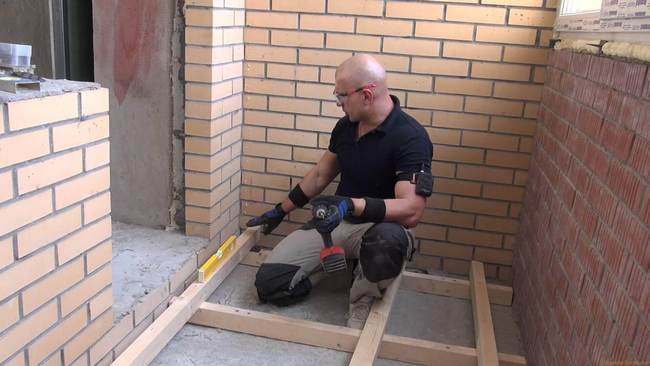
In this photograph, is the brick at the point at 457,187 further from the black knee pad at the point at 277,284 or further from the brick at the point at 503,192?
the black knee pad at the point at 277,284

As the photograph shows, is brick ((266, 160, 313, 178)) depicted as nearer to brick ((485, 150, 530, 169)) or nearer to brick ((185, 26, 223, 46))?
brick ((185, 26, 223, 46))

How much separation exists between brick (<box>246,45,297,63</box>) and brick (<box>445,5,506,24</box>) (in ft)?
2.82

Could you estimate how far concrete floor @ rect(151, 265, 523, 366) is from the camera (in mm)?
2418

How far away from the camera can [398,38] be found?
299cm

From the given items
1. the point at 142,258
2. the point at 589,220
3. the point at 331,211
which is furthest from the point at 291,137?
the point at 589,220

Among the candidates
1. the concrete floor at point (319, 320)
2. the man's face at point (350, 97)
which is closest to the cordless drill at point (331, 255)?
the concrete floor at point (319, 320)

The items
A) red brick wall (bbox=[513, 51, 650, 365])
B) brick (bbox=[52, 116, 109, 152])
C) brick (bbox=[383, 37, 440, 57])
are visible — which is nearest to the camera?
red brick wall (bbox=[513, 51, 650, 365])

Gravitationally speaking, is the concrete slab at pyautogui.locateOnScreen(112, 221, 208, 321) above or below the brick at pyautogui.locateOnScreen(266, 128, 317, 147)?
below

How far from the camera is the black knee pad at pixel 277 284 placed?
108 inches

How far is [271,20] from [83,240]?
5.55ft

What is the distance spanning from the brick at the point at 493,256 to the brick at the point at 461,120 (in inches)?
27.9

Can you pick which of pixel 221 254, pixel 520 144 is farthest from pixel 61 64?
pixel 520 144

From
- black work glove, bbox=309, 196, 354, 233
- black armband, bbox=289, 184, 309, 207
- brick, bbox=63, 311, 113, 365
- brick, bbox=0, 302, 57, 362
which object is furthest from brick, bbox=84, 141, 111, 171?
black armband, bbox=289, 184, 309, 207

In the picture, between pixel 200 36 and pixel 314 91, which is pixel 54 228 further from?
pixel 314 91
